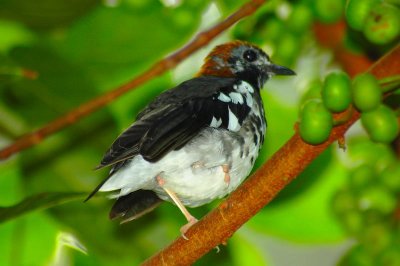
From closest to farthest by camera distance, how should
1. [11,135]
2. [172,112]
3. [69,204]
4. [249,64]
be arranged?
[172,112] → [69,204] → [11,135] → [249,64]

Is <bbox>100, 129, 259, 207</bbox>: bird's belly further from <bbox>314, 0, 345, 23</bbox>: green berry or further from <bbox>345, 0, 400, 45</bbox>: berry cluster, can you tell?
<bbox>345, 0, 400, 45</bbox>: berry cluster

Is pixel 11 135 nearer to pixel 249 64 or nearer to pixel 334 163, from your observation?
pixel 249 64

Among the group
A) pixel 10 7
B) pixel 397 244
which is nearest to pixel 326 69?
pixel 397 244

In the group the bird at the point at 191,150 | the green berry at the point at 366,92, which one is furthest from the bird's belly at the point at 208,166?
the green berry at the point at 366,92

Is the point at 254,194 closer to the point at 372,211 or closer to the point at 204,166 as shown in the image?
the point at 204,166

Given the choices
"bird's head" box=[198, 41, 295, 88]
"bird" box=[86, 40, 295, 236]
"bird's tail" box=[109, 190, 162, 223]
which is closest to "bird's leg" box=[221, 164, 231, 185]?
"bird" box=[86, 40, 295, 236]

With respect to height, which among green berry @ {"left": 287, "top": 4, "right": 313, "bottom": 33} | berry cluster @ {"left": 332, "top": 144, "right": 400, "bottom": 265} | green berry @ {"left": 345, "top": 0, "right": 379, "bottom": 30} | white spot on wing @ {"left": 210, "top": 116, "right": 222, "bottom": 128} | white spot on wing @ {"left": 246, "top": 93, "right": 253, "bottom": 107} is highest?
green berry @ {"left": 345, "top": 0, "right": 379, "bottom": 30}

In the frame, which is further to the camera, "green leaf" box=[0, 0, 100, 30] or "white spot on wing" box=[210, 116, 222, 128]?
"green leaf" box=[0, 0, 100, 30]
